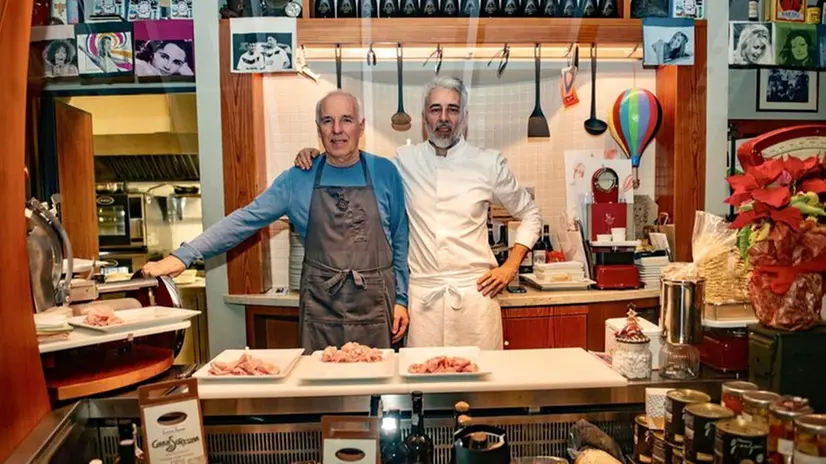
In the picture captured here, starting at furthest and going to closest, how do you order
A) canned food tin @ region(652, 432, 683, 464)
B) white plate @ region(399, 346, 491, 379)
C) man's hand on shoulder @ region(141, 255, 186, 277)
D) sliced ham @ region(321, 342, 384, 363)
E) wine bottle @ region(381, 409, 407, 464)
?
man's hand on shoulder @ region(141, 255, 186, 277), sliced ham @ region(321, 342, 384, 363), white plate @ region(399, 346, 491, 379), wine bottle @ region(381, 409, 407, 464), canned food tin @ region(652, 432, 683, 464)

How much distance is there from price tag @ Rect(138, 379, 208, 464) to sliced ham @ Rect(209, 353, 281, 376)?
157 millimetres

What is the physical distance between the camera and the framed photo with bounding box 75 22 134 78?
3.45 meters

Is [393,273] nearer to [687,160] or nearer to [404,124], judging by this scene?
[404,124]

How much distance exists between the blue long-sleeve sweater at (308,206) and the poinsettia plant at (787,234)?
1522 millimetres

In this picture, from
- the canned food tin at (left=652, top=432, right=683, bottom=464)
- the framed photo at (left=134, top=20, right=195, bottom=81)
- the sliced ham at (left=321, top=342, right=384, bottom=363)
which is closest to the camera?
the canned food tin at (left=652, top=432, right=683, bottom=464)

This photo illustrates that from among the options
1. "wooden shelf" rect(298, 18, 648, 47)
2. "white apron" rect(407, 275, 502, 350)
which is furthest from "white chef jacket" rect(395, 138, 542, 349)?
"wooden shelf" rect(298, 18, 648, 47)

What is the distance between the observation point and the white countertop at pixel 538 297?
3299mm

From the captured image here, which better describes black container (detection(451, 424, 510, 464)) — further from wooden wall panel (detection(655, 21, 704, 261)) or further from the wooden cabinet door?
wooden wall panel (detection(655, 21, 704, 261))

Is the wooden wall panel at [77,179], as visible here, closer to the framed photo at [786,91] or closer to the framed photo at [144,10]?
the framed photo at [144,10]

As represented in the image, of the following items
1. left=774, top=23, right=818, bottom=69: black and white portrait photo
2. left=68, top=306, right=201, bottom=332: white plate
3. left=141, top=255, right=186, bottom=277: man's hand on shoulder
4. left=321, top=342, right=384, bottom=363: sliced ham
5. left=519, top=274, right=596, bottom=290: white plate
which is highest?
left=774, top=23, right=818, bottom=69: black and white portrait photo

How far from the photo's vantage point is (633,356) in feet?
5.03

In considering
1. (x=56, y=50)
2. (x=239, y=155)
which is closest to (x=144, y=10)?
(x=56, y=50)

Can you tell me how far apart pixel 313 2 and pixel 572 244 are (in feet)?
7.20

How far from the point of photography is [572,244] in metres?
3.88
